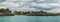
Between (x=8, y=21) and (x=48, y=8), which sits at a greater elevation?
(x=48, y=8)

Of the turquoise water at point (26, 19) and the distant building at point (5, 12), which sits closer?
the distant building at point (5, 12)

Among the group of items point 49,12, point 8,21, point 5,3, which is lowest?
point 8,21

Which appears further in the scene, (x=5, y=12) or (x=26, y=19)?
(x=26, y=19)

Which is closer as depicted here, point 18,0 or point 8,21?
point 18,0

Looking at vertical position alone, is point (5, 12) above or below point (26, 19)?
above

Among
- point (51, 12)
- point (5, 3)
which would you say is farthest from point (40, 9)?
point (5, 3)

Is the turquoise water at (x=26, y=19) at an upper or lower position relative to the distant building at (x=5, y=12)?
lower

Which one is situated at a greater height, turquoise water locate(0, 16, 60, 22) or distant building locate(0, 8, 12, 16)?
distant building locate(0, 8, 12, 16)

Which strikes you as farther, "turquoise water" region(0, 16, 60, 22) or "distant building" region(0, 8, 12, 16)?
"turquoise water" region(0, 16, 60, 22)

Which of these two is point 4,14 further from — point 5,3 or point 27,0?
point 27,0
